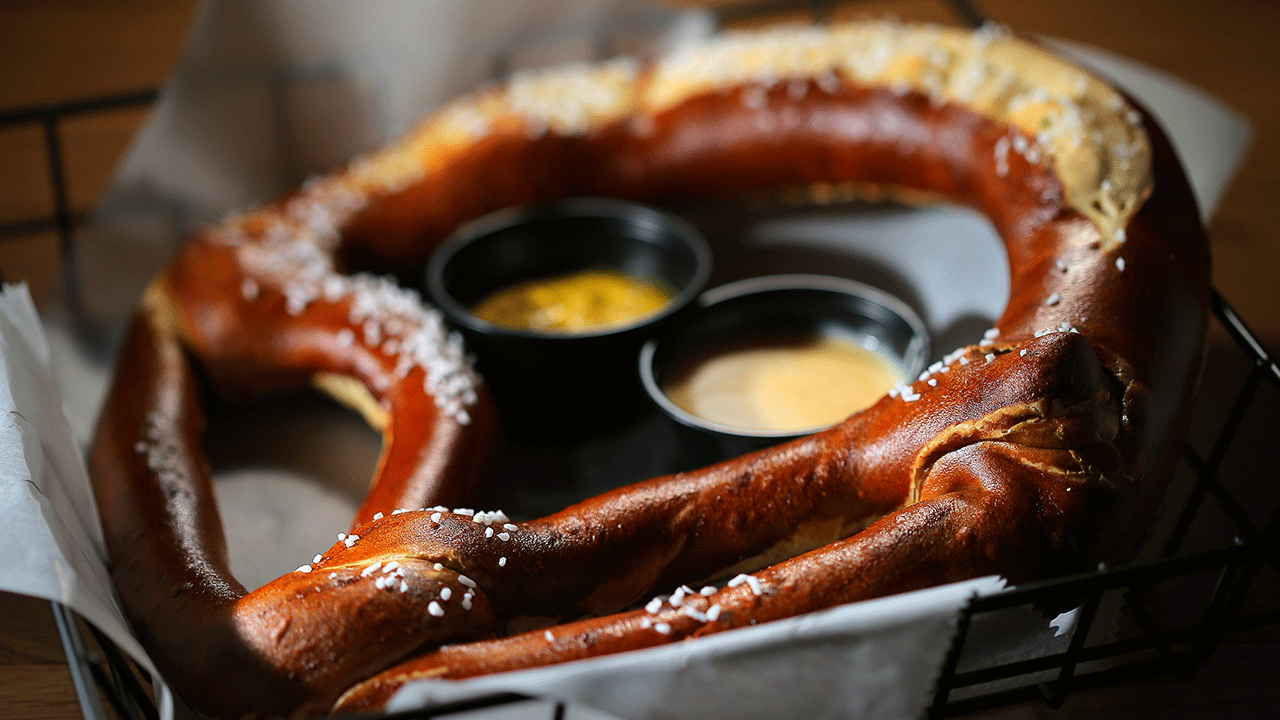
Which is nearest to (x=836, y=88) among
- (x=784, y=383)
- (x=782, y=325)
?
(x=782, y=325)

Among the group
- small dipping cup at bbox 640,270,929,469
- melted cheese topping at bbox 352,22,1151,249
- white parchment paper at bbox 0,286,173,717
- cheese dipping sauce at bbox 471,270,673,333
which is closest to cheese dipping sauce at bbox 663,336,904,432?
small dipping cup at bbox 640,270,929,469

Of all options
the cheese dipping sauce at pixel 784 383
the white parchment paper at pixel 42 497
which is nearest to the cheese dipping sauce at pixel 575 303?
the cheese dipping sauce at pixel 784 383

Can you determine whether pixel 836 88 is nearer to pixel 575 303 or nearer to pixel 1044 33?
pixel 575 303

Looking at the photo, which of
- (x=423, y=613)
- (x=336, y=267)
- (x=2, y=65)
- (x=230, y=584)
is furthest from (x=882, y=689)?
(x=2, y=65)

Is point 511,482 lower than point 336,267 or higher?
lower

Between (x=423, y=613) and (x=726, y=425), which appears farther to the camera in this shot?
(x=726, y=425)

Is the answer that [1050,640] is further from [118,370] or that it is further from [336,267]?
[118,370]

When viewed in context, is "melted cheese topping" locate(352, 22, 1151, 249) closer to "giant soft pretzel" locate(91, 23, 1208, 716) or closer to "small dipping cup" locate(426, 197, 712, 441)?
"giant soft pretzel" locate(91, 23, 1208, 716)

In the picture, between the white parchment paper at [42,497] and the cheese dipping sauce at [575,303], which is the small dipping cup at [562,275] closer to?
the cheese dipping sauce at [575,303]
